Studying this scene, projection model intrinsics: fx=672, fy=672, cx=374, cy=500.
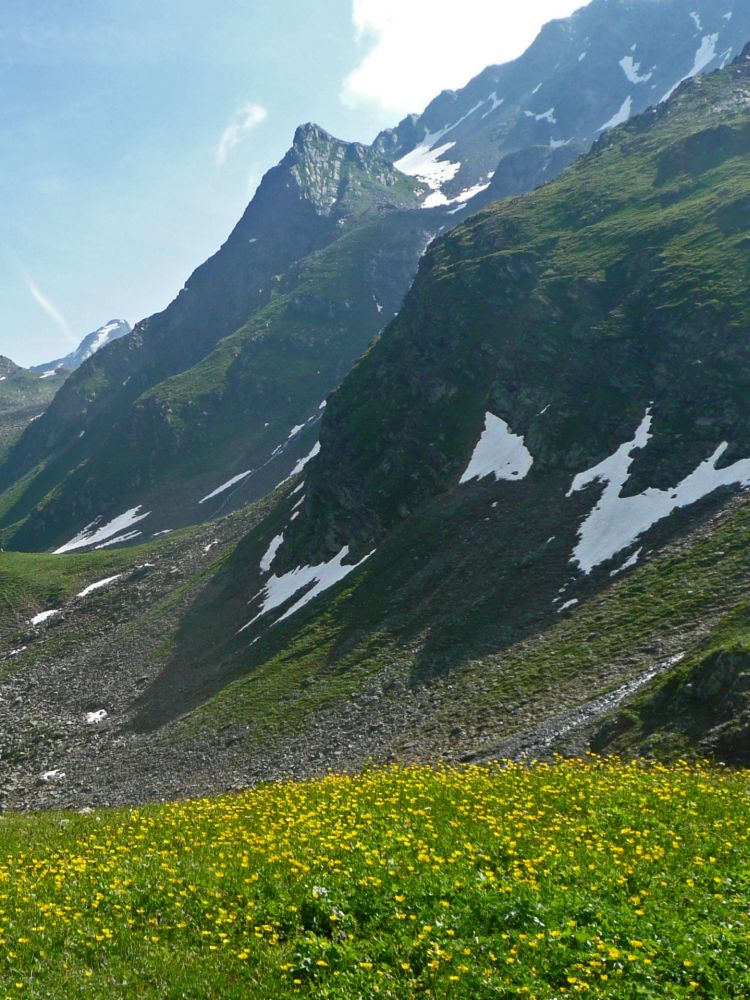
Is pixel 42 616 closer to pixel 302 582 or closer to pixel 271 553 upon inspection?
pixel 271 553

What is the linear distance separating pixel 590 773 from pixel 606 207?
383ft

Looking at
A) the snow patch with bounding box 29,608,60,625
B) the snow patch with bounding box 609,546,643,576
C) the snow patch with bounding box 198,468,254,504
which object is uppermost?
the snow patch with bounding box 198,468,254,504

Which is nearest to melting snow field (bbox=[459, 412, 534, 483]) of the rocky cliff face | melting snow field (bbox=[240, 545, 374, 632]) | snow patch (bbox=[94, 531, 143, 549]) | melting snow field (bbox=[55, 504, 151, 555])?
the rocky cliff face

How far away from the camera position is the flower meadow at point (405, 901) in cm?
980

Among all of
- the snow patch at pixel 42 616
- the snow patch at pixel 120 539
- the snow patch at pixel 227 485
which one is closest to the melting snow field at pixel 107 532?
the snow patch at pixel 120 539

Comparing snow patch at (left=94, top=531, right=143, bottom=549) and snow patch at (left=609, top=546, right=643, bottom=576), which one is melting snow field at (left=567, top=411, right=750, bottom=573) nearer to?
snow patch at (left=609, top=546, right=643, bottom=576)

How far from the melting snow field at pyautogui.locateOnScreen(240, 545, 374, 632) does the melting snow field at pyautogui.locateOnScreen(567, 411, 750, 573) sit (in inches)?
1099

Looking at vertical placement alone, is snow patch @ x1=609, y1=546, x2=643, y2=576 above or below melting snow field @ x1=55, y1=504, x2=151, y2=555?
below

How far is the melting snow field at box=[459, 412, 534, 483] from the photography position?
238 ft

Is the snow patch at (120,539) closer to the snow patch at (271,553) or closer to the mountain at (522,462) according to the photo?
the mountain at (522,462)

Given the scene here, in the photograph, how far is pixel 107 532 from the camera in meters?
185

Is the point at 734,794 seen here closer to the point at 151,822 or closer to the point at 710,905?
the point at 710,905

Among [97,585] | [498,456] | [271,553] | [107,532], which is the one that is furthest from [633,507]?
[107,532]

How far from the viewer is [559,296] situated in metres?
91.1
